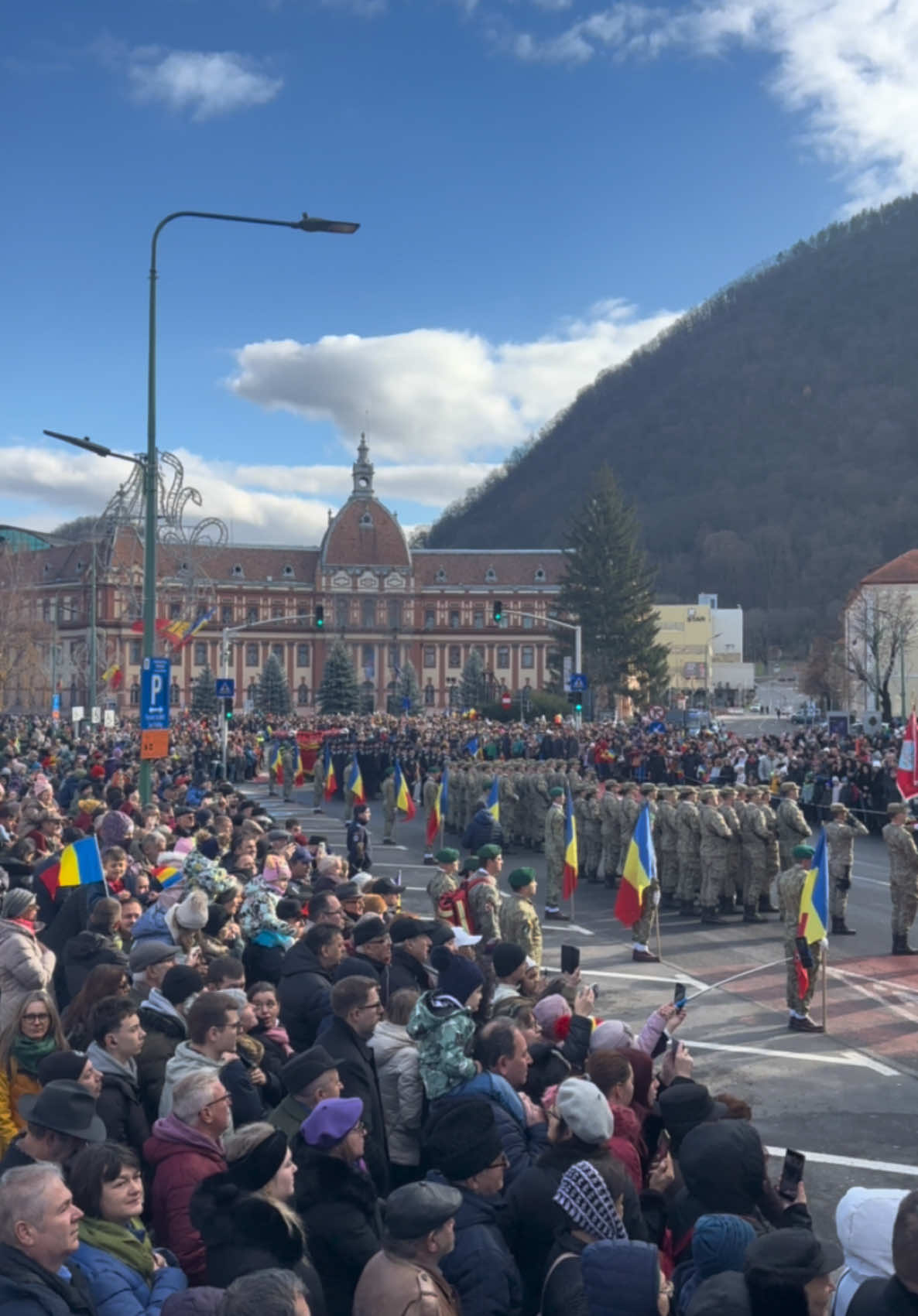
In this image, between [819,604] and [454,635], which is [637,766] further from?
[819,604]

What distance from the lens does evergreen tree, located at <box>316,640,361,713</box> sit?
88625 millimetres

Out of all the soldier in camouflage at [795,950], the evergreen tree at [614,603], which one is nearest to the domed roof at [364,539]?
the evergreen tree at [614,603]

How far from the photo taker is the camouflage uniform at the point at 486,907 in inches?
430

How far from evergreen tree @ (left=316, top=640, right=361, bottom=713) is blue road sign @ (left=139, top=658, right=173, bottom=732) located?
72.5m

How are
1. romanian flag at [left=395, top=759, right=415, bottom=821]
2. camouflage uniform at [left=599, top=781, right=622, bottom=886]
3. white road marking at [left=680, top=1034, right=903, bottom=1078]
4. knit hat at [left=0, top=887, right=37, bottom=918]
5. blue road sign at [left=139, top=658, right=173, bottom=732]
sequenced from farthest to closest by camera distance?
1. romanian flag at [left=395, top=759, right=415, bottom=821]
2. camouflage uniform at [left=599, top=781, right=622, bottom=886]
3. blue road sign at [left=139, top=658, right=173, bottom=732]
4. white road marking at [left=680, top=1034, right=903, bottom=1078]
5. knit hat at [left=0, top=887, right=37, bottom=918]

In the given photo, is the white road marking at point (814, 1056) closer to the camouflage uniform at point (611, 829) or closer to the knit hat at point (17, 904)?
the knit hat at point (17, 904)

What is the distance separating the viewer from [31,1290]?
3.45 meters

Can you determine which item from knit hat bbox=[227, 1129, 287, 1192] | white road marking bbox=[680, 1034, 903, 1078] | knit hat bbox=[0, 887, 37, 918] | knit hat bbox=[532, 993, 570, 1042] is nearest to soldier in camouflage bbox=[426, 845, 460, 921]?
white road marking bbox=[680, 1034, 903, 1078]

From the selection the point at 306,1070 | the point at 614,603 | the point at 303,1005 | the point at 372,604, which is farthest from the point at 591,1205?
the point at 372,604

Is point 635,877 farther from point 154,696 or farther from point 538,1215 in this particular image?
point 538,1215

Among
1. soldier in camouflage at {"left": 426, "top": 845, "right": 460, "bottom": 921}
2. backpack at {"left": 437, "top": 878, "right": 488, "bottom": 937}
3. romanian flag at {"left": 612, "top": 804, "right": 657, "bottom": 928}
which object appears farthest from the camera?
romanian flag at {"left": 612, "top": 804, "right": 657, "bottom": 928}

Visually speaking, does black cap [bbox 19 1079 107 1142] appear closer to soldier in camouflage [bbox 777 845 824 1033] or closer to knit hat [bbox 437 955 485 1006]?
knit hat [bbox 437 955 485 1006]

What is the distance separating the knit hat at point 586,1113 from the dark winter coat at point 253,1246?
43.3 inches

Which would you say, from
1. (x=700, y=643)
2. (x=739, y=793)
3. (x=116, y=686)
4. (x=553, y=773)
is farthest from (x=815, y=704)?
(x=739, y=793)
